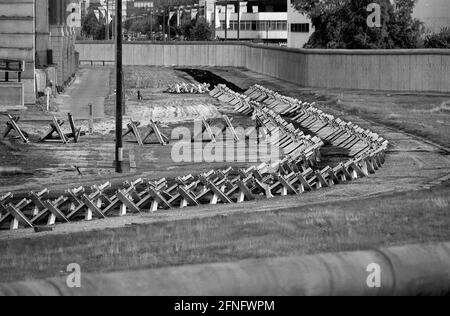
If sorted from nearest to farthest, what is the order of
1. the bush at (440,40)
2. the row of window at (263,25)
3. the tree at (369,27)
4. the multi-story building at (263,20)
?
the bush at (440,40)
the tree at (369,27)
the multi-story building at (263,20)
the row of window at (263,25)

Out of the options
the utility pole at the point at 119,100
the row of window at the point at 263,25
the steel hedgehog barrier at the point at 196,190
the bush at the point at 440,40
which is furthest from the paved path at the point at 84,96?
the row of window at the point at 263,25

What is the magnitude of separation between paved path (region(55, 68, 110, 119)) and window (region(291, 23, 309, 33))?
38.9 m

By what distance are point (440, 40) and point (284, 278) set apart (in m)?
80.2

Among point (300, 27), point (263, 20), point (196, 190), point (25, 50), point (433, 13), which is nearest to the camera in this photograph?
point (196, 190)

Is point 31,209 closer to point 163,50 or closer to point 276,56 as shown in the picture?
point 276,56

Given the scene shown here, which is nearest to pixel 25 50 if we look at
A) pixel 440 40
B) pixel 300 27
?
pixel 440 40

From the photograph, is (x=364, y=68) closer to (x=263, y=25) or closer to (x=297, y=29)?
(x=297, y=29)

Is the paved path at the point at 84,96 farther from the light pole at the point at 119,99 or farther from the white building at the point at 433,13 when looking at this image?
the white building at the point at 433,13

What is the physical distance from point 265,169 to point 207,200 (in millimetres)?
3233

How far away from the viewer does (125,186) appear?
29.3 metres

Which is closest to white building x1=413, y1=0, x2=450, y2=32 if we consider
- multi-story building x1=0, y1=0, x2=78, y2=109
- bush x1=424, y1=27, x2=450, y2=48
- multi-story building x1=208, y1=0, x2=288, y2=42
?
bush x1=424, y1=27, x2=450, y2=48

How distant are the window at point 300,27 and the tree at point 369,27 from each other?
3893 cm

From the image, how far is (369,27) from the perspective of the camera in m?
91.0

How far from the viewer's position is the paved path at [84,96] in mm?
58500
